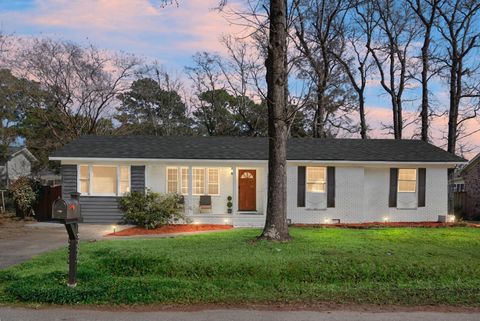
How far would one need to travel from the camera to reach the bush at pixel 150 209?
17.1 meters

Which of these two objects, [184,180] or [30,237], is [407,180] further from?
[30,237]

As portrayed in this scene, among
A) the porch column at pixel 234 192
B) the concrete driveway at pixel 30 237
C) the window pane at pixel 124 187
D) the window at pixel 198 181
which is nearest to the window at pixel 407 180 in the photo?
the porch column at pixel 234 192

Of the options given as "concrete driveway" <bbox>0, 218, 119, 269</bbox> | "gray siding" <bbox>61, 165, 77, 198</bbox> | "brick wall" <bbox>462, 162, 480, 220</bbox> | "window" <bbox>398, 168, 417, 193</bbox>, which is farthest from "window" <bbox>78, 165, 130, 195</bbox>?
"brick wall" <bbox>462, 162, 480, 220</bbox>

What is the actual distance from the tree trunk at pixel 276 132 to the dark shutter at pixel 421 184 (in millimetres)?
10604

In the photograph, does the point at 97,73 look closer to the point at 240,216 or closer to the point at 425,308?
the point at 240,216

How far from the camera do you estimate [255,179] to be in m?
20.5

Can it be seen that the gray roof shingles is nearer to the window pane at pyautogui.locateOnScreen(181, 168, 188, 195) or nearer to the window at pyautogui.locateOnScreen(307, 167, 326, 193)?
the window at pyautogui.locateOnScreen(307, 167, 326, 193)

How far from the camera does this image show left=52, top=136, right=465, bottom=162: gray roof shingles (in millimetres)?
19281

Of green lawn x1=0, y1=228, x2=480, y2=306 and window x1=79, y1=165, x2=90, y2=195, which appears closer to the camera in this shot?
green lawn x1=0, y1=228, x2=480, y2=306

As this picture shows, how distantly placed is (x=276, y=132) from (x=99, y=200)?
10.4m

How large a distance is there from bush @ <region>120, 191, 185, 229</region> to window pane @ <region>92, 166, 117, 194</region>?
1.47 metres

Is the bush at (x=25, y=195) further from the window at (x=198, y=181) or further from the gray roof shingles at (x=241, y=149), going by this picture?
the window at (x=198, y=181)

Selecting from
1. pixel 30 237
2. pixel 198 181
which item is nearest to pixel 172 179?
pixel 198 181

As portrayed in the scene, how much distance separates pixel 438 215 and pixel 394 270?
13.1 meters
